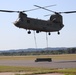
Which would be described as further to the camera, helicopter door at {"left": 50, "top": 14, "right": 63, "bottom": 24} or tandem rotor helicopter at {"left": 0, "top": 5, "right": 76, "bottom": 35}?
helicopter door at {"left": 50, "top": 14, "right": 63, "bottom": 24}

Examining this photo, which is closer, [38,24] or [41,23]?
[38,24]

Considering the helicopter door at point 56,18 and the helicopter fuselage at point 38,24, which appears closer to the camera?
the helicopter fuselage at point 38,24

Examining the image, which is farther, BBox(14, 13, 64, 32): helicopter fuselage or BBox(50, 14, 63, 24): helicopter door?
BBox(50, 14, 63, 24): helicopter door

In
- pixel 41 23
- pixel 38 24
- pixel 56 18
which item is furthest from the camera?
pixel 56 18

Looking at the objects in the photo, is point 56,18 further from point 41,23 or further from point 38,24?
point 38,24

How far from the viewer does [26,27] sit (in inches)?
2149

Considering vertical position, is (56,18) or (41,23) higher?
(56,18)

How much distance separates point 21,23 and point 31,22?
238 centimetres

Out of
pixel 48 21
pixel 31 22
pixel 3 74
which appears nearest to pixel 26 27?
pixel 31 22

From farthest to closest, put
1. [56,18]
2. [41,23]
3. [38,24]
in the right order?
1. [56,18]
2. [41,23]
3. [38,24]

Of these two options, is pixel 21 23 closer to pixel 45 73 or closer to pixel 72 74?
pixel 45 73

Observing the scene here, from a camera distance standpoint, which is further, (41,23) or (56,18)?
(56,18)

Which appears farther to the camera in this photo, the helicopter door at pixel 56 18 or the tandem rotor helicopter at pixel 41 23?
the helicopter door at pixel 56 18

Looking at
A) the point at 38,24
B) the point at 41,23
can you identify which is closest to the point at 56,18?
the point at 41,23
